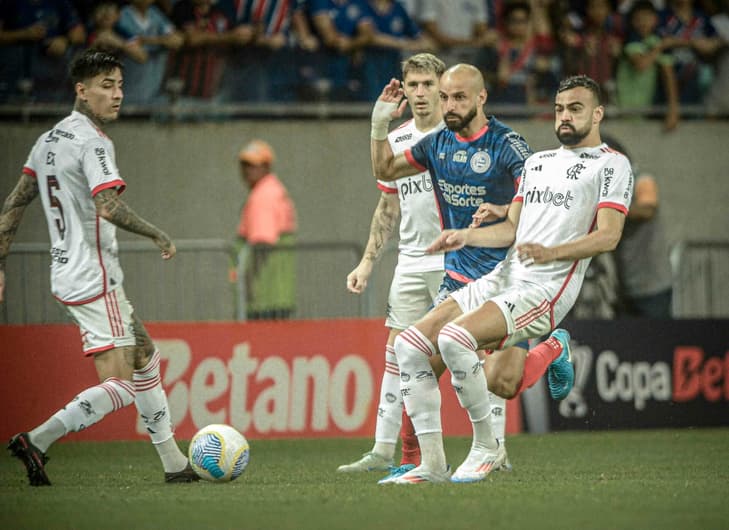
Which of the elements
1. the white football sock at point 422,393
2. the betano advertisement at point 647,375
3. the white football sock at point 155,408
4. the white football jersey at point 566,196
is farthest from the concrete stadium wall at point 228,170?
the white football sock at point 422,393

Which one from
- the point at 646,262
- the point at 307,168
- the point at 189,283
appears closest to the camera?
the point at 189,283

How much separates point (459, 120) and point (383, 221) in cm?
157

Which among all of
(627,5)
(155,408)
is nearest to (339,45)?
(627,5)

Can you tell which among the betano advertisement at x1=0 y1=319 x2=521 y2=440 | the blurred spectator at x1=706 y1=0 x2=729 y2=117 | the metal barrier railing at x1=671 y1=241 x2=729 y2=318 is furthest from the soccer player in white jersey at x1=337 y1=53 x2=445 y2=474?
the blurred spectator at x1=706 y1=0 x2=729 y2=117

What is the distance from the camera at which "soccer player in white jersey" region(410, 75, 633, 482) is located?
312 inches

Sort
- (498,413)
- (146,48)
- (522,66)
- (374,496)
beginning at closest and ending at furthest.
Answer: (374,496) < (498,413) < (146,48) < (522,66)

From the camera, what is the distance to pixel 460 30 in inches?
631

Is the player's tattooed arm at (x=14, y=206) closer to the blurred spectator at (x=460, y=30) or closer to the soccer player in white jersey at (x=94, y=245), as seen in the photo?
the soccer player in white jersey at (x=94, y=245)

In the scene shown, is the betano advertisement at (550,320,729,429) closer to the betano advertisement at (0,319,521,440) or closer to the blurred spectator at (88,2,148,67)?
the betano advertisement at (0,319,521,440)

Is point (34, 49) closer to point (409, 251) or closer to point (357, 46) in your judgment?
point (357, 46)

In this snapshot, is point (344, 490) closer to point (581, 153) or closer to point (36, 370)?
point (581, 153)

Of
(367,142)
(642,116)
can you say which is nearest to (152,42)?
(367,142)

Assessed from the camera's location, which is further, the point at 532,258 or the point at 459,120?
the point at 459,120

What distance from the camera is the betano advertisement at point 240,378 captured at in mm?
12438
